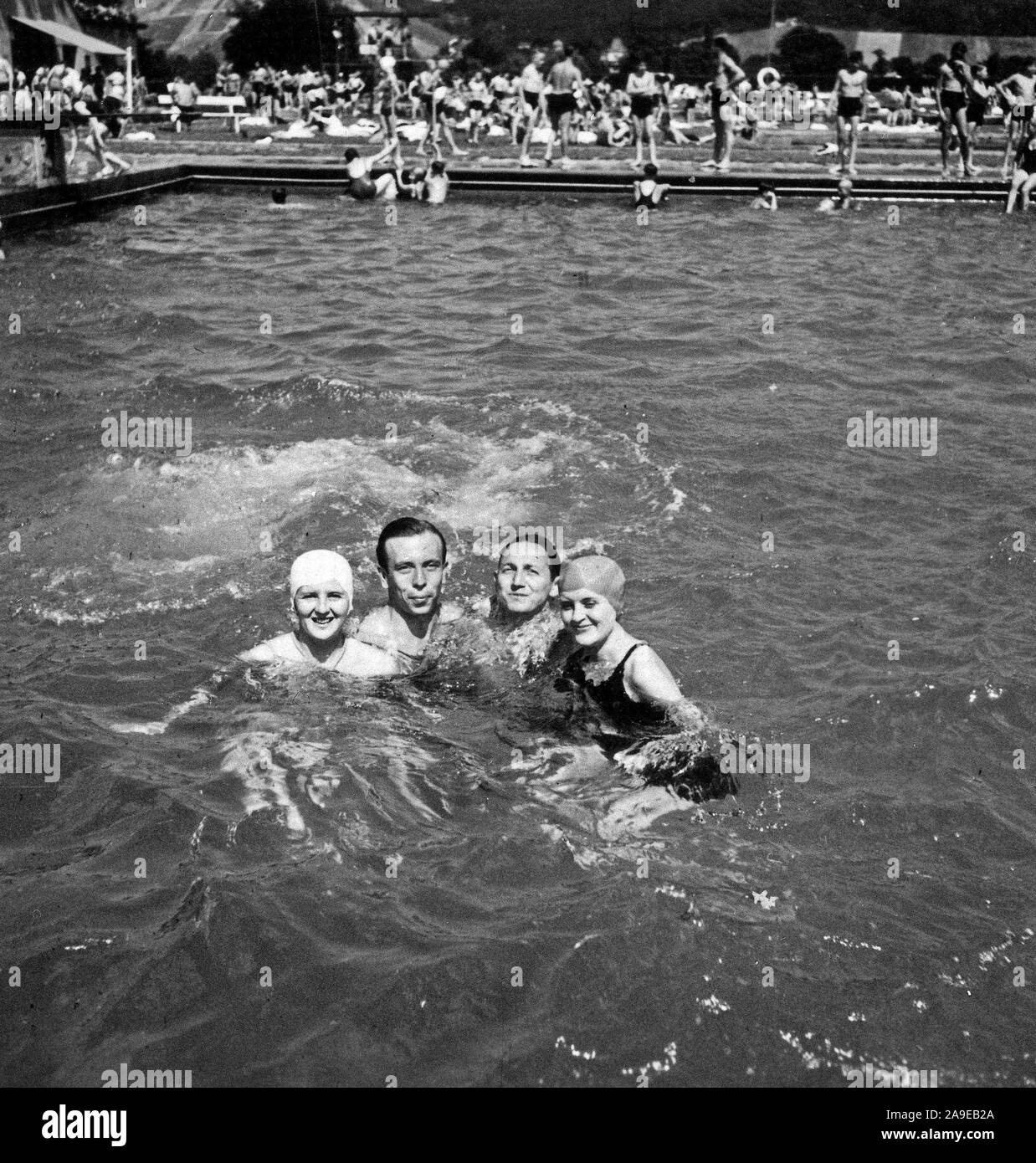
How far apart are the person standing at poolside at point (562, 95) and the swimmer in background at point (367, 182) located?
115 inches

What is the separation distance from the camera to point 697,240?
1830 cm

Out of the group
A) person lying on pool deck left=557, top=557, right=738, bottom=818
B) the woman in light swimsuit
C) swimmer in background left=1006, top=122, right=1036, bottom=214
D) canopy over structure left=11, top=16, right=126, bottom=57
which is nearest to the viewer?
person lying on pool deck left=557, top=557, right=738, bottom=818

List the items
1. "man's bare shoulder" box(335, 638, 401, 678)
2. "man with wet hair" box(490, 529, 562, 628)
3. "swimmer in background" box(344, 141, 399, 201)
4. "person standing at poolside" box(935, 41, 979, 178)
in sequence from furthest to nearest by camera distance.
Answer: "swimmer in background" box(344, 141, 399, 201) < "person standing at poolside" box(935, 41, 979, 178) < "man's bare shoulder" box(335, 638, 401, 678) < "man with wet hair" box(490, 529, 562, 628)

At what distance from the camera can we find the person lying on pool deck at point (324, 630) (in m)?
6.14

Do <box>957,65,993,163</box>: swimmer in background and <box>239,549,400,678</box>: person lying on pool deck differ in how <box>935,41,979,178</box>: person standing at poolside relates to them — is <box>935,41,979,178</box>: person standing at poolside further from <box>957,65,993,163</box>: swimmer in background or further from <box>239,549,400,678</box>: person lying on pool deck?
<box>239,549,400,678</box>: person lying on pool deck

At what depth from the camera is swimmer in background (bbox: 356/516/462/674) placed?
6332mm

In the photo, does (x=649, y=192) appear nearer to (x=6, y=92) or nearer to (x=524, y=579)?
(x=6, y=92)

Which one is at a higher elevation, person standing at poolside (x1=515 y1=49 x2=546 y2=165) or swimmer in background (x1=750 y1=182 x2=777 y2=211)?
person standing at poolside (x1=515 y1=49 x2=546 y2=165)

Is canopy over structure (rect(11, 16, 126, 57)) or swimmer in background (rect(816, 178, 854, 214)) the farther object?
canopy over structure (rect(11, 16, 126, 57))

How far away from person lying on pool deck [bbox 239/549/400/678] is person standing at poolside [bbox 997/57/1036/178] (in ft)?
58.1

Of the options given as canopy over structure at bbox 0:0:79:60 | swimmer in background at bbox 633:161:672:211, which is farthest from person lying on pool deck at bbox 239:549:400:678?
canopy over structure at bbox 0:0:79:60
